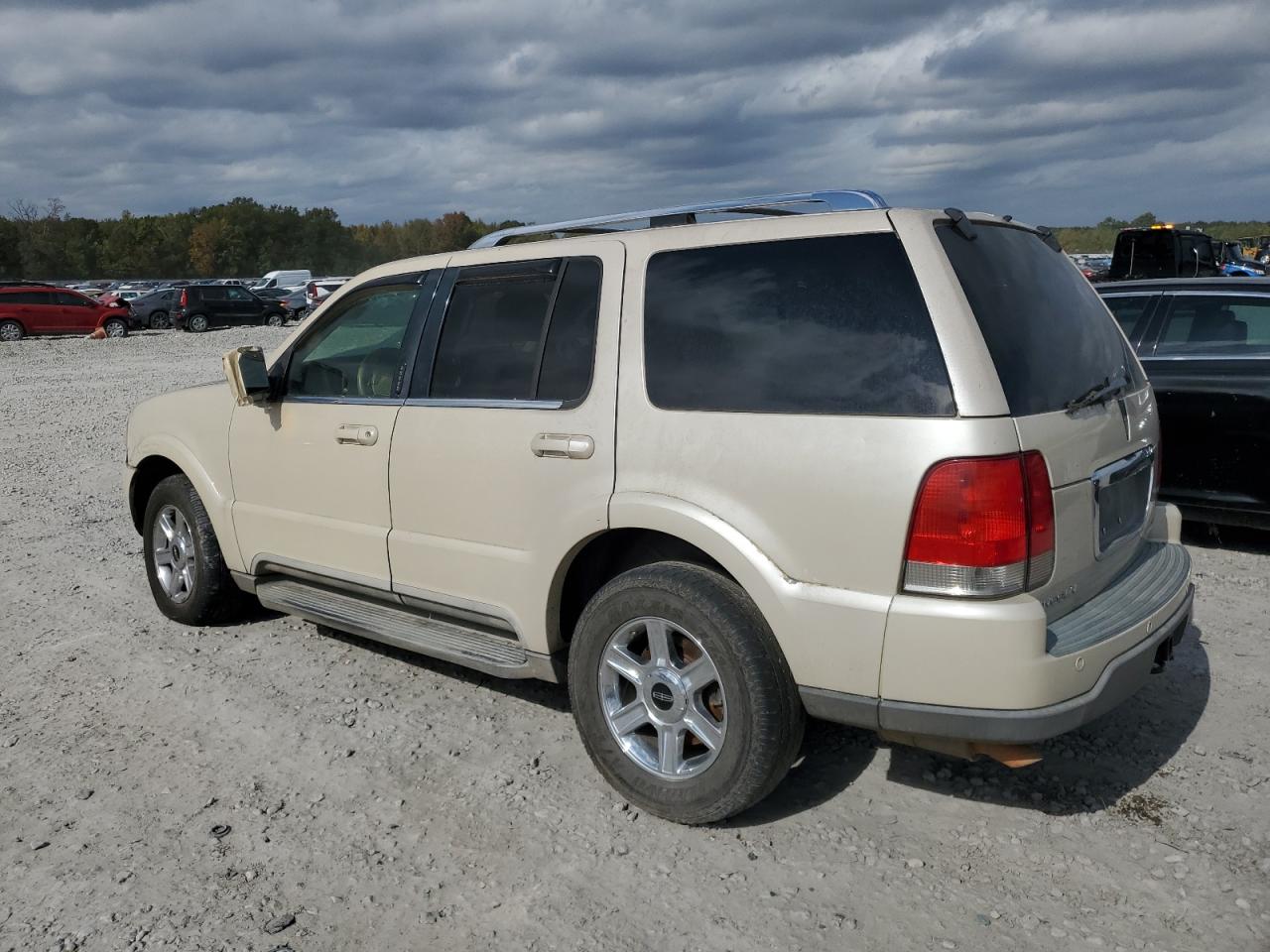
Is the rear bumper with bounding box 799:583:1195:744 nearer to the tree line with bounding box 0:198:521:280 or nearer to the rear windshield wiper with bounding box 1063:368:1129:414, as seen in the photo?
the rear windshield wiper with bounding box 1063:368:1129:414

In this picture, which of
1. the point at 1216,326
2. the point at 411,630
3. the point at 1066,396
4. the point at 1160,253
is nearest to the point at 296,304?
the point at 1160,253

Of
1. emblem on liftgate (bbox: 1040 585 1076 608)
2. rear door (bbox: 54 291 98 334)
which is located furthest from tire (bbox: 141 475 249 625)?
rear door (bbox: 54 291 98 334)

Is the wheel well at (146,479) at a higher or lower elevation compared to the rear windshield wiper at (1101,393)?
lower

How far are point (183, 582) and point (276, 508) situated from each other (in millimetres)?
1100

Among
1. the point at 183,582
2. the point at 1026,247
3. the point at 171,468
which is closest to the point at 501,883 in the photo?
the point at 1026,247

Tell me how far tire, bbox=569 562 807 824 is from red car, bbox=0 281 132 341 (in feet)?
109

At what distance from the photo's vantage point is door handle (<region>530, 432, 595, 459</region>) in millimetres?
3637

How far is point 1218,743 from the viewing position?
13.2 ft

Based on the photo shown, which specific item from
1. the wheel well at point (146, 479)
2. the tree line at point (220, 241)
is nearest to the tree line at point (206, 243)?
the tree line at point (220, 241)

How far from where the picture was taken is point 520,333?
404 cm

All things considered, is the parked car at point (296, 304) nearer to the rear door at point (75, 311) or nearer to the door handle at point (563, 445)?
the rear door at point (75, 311)

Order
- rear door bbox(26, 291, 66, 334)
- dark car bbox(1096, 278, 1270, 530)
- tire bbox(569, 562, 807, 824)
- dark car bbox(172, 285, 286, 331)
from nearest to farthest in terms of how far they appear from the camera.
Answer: tire bbox(569, 562, 807, 824) → dark car bbox(1096, 278, 1270, 530) → rear door bbox(26, 291, 66, 334) → dark car bbox(172, 285, 286, 331)

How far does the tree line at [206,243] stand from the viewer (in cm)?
8744

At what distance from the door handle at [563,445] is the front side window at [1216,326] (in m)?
4.96
